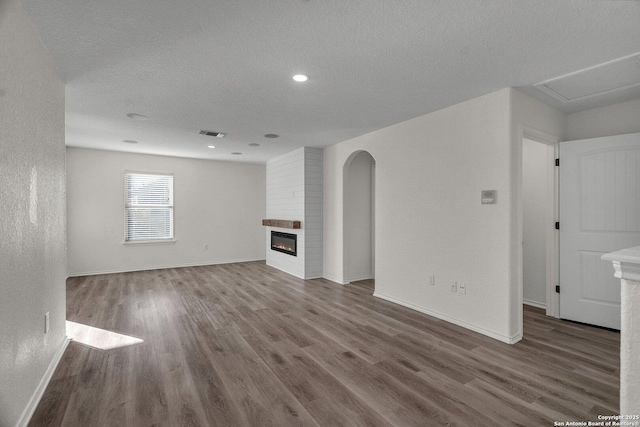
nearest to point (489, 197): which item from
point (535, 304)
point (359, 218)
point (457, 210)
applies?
point (457, 210)

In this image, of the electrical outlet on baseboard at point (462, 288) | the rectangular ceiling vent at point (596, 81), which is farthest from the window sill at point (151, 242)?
the rectangular ceiling vent at point (596, 81)

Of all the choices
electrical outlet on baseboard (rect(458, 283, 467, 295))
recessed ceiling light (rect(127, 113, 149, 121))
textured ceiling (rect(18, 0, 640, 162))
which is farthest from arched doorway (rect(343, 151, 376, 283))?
recessed ceiling light (rect(127, 113, 149, 121))

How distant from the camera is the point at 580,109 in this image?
3.58m

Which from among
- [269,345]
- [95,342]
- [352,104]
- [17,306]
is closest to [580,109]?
[352,104]

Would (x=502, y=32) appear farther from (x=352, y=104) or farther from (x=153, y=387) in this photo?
(x=153, y=387)

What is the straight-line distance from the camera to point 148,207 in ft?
22.0

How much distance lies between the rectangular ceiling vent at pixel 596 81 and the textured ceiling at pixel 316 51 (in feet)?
0.42

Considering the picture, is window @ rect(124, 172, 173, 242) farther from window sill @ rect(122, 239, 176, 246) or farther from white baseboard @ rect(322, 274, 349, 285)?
white baseboard @ rect(322, 274, 349, 285)

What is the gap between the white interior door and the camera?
3.14m

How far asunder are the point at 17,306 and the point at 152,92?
226cm

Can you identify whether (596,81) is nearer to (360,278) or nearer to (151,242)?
(360,278)

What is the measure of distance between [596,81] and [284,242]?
5.35 m

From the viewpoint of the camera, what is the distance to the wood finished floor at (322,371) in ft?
6.31

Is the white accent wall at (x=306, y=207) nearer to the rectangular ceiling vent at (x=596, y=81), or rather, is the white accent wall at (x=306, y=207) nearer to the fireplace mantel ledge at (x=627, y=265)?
the rectangular ceiling vent at (x=596, y=81)
